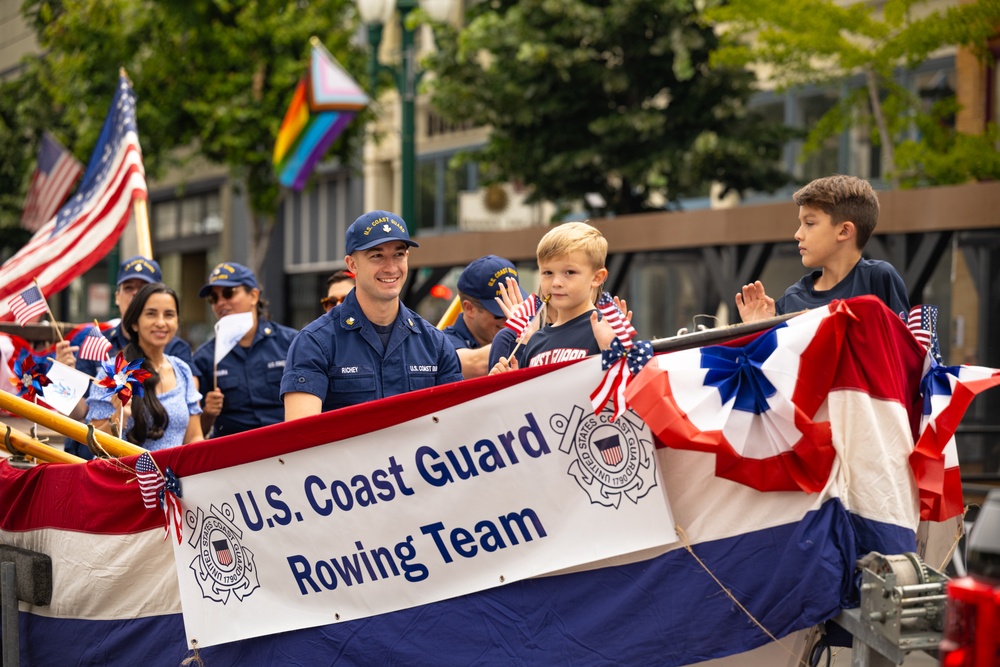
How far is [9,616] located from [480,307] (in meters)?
2.60

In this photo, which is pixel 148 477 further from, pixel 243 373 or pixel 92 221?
pixel 92 221

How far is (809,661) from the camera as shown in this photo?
3732 millimetres

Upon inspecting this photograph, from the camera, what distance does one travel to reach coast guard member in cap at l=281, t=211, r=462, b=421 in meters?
4.82

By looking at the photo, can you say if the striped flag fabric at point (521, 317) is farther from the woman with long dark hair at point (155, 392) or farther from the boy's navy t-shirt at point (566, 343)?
the woman with long dark hair at point (155, 392)

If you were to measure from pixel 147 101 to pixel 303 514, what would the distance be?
20315mm

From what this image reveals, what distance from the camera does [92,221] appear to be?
32.4 ft

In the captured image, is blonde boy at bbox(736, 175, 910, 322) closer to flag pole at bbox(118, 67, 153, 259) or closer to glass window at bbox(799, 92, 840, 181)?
flag pole at bbox(118, 67, 153, 259)

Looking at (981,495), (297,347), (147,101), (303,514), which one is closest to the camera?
(303,514)

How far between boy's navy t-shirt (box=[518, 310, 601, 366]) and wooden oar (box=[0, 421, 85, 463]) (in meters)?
2.36

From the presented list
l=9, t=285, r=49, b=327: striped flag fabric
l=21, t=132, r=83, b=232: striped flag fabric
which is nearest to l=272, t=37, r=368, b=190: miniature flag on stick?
l=21, t=132, r=83, b=232: striped flag fabric

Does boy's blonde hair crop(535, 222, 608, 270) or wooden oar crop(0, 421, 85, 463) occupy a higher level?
boy's blonde hair crop(535, 222, 608, 270)

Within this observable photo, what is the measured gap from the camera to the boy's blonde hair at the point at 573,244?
14.1 ft

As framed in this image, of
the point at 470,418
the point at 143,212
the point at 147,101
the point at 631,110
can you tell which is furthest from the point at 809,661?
the point at 147,101

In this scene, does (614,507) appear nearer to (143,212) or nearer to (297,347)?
(297,347)
